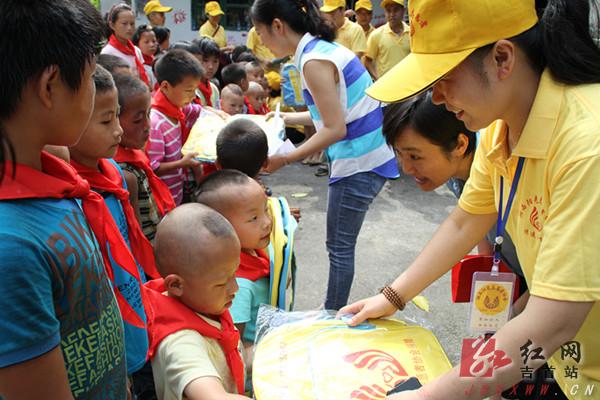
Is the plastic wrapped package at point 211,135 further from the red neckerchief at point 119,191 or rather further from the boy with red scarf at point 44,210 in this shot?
the boy with red scarf at point 44,210

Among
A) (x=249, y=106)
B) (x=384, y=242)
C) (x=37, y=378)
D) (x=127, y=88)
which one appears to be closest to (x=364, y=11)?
(x=249, y=106)

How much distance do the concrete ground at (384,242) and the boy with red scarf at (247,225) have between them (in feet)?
3.16

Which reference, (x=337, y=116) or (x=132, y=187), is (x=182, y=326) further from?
(x=337, y=116)

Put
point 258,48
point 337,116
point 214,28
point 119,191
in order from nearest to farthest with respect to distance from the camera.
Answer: point 119,191, point 337,116, point 258,48, point 214,28

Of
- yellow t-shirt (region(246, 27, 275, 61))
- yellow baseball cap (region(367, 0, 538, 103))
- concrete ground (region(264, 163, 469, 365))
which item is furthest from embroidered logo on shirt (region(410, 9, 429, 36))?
yellow t-shirt (region(246, 27, 275, 61))

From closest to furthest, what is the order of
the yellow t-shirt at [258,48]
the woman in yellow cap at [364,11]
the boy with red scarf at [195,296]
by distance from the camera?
1. the boy with red scarf at [195,296]
2. the woman in yellow cap at [364,11]
3. the yellow t-shirt at [258,48]

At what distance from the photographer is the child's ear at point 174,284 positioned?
1.33 metres

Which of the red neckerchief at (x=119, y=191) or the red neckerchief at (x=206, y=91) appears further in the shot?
the red neckerchief at (x=206, y=91)

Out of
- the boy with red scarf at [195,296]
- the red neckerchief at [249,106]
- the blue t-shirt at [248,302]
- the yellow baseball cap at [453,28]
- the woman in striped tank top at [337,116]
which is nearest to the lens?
the yellow baseball cap at [453,28]

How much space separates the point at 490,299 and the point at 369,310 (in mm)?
406

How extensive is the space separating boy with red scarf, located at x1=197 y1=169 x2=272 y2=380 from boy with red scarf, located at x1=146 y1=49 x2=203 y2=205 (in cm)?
95

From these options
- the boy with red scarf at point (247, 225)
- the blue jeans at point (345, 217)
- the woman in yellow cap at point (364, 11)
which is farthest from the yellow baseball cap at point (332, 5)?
the boy with red scarf at point (247, 225)

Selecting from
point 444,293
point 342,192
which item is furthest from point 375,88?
point 444,293

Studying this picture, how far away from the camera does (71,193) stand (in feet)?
3.13
